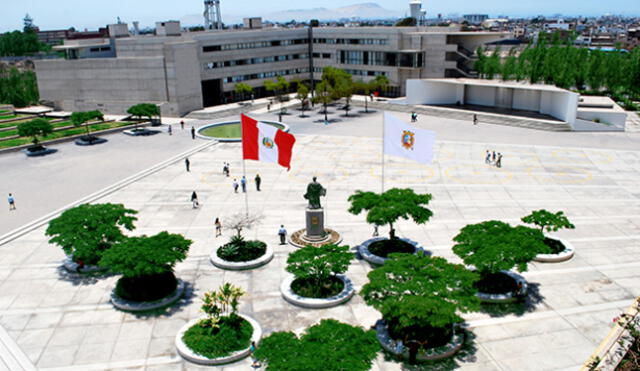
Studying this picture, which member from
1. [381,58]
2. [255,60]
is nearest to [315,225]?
[381,58]

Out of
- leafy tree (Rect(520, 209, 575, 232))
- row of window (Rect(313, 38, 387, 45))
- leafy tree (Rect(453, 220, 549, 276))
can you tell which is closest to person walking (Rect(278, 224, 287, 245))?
leafy tree (Rect(453, 220, 549, 276))

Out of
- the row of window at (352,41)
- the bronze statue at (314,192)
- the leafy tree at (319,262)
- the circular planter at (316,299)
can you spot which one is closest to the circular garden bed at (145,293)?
the circular planter at (316,299)

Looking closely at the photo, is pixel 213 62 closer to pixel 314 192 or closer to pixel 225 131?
pixel 225 131

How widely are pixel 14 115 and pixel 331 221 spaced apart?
70.3 meters

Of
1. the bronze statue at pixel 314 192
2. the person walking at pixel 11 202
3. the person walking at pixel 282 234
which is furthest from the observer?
the person walking at pixel 11 202

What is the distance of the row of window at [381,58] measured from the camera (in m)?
85.5

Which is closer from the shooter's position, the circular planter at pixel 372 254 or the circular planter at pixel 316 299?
the circular planter at pixel 316 299

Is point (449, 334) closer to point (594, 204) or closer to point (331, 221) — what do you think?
point (331, 221)

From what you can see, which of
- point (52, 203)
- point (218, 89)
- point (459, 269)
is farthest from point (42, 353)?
point (218, 89)

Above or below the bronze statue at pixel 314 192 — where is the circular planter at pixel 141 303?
below

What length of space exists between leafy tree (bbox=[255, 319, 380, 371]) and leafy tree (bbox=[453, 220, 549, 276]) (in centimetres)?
847

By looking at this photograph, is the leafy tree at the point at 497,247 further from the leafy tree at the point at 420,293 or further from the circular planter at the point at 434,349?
the circular planter at the point at 434,349

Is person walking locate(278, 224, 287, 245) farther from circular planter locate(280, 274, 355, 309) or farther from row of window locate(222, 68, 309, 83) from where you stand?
row of window locate(222, 68, 309, 83)

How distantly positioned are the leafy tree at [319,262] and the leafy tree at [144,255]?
589 cm
